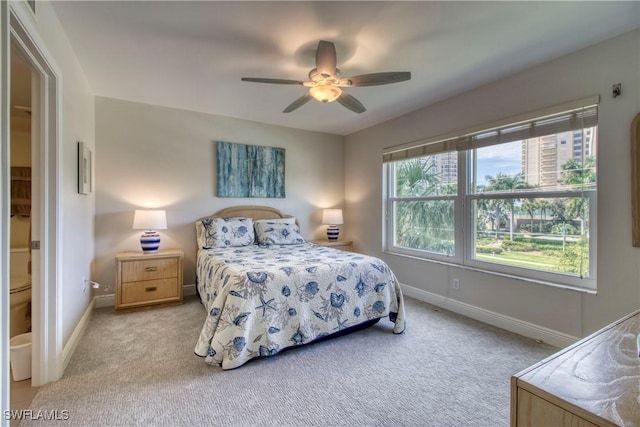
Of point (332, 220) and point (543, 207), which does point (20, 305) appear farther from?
point (543, 207)

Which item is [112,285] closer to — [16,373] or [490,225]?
[16,373]

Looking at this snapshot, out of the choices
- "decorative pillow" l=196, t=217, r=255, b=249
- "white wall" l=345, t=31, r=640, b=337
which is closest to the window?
"white wall" l=345, t=31, r=640, b=337

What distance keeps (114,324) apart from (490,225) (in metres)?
3.92

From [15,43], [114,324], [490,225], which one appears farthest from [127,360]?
[490,225]

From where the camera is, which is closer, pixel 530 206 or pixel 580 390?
pixel 580 390

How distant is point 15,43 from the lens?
5.04 ft

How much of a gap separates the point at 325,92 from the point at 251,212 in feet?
7.70

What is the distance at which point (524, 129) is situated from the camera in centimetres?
270

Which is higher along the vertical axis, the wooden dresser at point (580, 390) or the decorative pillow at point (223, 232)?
the decorative pillow at point (223, 232)

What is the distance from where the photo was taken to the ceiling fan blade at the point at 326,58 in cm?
205

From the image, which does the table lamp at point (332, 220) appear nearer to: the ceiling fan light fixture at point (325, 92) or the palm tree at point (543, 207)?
the ceiling fan light fixture at point (325, 92)

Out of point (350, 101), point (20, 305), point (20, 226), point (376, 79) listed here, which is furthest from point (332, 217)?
point (20, 226)

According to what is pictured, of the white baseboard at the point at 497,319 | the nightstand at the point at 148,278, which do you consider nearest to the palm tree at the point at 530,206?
the white baseboard at the point at 497,319

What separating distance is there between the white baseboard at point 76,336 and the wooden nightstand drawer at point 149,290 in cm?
32
